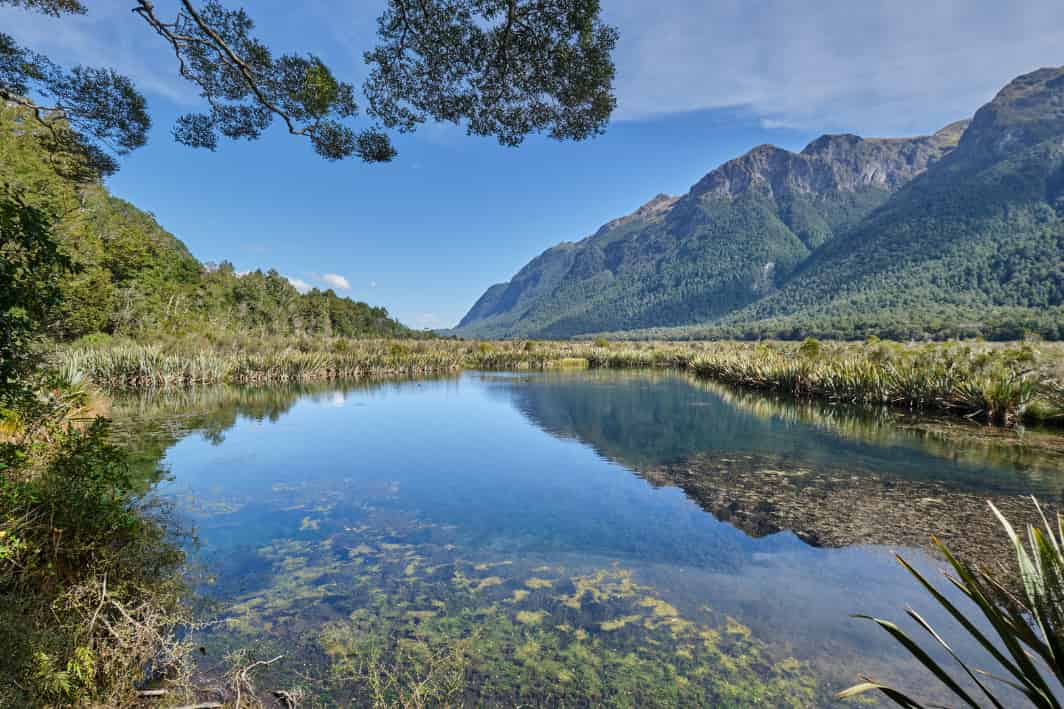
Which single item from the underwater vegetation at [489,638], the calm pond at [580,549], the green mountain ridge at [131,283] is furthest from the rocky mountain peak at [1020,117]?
the underwater vegetation at [489,638]

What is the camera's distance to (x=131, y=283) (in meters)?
29.3

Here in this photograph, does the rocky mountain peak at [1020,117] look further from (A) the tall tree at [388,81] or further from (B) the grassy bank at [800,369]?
(A) the tall tree at [388,81]

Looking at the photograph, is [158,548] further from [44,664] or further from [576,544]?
[576,544]

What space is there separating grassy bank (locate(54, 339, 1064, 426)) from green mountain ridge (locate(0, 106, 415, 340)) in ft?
9.52

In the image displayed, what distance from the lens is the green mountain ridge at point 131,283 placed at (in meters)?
16.1

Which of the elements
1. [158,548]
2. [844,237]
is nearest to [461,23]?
[158,548]

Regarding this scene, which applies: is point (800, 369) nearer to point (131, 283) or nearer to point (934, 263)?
point (131, 283)

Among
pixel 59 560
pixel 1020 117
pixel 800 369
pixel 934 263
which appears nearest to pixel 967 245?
pixel 934 263

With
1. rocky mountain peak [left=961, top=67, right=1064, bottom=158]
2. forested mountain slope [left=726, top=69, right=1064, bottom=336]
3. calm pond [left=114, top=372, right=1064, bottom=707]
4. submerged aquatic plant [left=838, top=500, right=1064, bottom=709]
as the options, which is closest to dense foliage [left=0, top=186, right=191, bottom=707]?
calm pond [left=114, top=372, right=1064, bottom=707]

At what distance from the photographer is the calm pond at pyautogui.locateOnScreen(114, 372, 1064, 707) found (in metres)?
3.32

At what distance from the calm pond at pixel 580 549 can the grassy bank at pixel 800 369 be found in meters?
1.94

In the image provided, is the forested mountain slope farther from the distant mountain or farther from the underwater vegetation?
the underwater vegetation

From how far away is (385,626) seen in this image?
3.84 metres

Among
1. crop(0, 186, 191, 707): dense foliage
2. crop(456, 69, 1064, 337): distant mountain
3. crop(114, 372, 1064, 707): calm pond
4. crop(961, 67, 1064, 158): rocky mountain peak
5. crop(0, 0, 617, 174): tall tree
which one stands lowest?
crop(114, 372, 1064, 707): calm pond
